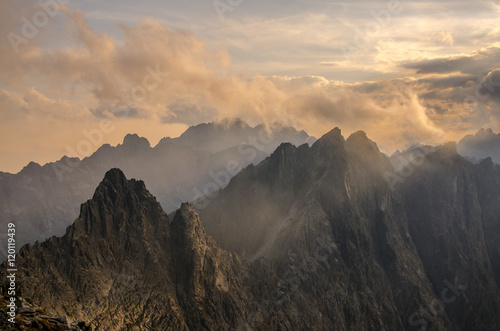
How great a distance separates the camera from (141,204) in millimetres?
181500

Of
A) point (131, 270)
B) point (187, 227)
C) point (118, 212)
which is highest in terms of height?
point (118, 212)

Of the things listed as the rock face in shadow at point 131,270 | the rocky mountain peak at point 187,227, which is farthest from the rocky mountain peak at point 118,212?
the rocky mountain peak at point 187,227

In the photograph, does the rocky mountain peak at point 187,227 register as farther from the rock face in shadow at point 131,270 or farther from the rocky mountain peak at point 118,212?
the rocky mountain peak at point 118,212

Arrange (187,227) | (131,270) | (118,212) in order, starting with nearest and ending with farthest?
(131,270)
(118,212)
(187,227)

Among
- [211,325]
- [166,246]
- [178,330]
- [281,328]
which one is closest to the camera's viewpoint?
[178,330]

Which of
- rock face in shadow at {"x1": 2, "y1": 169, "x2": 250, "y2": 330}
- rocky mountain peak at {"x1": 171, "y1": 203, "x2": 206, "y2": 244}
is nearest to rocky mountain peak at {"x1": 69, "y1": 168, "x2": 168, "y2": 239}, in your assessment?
rock face in shadow at {"x1": 2, "y1": 169, "x2": 250, "y2": 330}

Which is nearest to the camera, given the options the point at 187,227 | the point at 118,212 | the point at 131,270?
the point at 131,270

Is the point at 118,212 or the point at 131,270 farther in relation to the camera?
the point at 118,212

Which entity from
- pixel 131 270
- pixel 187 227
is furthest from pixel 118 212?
pixel 187 227

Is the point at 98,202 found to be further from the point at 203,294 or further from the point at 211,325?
the point at 211,325

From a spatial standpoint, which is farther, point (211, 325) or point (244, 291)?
point (244, 291)

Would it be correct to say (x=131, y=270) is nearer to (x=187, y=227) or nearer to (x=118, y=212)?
(x=118, y=212)

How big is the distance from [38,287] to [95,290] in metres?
19.2

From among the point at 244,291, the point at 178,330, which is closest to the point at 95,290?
the point at 178,330
